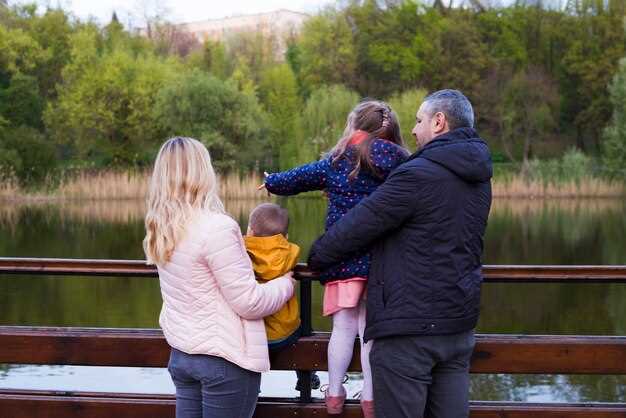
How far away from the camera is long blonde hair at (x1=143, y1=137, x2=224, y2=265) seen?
2.66 metres

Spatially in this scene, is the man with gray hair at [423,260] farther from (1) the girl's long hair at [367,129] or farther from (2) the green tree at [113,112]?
(2) the green tree at [113,112]

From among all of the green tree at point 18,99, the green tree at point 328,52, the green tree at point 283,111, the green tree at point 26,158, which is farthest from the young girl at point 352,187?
the green tree at point 328,52

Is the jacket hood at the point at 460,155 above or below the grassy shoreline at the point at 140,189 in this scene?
above

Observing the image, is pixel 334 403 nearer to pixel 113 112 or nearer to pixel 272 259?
pixel 272 259

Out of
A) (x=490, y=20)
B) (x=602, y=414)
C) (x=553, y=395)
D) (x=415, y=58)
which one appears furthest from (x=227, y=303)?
(x=490, y=20)

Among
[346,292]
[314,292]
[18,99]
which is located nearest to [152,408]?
[346,292]

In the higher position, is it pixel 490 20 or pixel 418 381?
pixel 490 20

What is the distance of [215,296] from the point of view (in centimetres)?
272

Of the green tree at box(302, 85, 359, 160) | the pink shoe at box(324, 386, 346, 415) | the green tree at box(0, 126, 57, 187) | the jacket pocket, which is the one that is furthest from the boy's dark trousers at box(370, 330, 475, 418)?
the green tree at box(302, 85, 359, 160)

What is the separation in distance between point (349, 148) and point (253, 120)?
29958 millimetres

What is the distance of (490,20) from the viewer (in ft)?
141

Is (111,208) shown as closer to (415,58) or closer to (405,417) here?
(415,58)

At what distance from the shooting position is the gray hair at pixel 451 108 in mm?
2758

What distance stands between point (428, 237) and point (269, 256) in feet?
1.78
